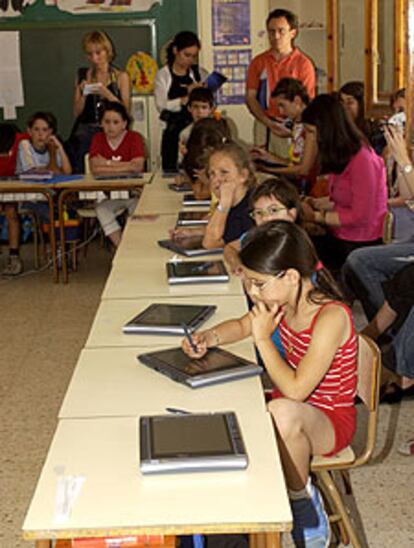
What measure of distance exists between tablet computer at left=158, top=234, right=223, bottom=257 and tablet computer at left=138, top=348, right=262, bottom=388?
1.31m

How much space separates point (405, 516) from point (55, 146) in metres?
4.65

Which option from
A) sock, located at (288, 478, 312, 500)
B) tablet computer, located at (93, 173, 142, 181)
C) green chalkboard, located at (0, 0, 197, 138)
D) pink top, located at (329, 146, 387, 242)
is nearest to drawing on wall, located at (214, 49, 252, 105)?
green chalkboard, located at (0, 0, 197, 138)

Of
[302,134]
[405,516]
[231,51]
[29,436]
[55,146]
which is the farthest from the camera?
[231,51]

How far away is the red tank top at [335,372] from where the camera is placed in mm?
2326

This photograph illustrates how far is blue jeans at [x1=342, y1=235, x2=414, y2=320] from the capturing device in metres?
4.12

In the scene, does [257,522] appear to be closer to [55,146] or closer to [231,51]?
[55,146]

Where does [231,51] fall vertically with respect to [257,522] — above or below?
above

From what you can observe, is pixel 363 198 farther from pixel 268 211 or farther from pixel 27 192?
pixel 27 192

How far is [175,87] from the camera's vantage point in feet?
21.9

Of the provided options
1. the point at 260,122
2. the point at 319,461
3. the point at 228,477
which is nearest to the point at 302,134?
the point at 260,122

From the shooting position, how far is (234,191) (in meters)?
3.81

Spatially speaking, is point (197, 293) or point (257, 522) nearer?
point (257, 522)

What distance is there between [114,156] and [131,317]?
404cm

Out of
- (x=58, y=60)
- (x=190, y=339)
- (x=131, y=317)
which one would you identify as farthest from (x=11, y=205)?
(x=190, y=339)
